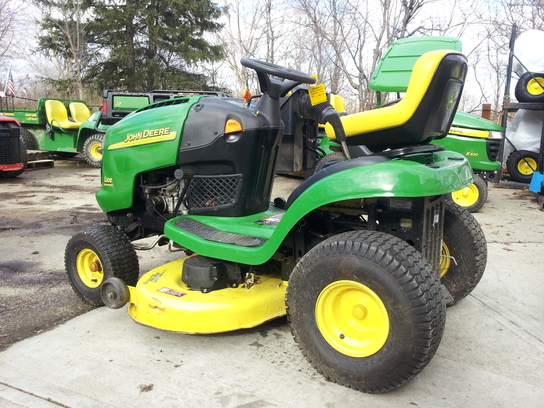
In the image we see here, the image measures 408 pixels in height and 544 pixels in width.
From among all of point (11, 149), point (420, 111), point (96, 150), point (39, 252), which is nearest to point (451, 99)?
point (420, 111)

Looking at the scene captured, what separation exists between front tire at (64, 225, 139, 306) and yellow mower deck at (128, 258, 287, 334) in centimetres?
48

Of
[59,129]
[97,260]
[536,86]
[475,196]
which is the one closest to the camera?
[97,260]

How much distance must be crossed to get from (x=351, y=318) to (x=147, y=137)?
1.81 m

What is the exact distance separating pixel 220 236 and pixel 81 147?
10526 mm

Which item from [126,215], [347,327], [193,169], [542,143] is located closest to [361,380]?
[347,327]

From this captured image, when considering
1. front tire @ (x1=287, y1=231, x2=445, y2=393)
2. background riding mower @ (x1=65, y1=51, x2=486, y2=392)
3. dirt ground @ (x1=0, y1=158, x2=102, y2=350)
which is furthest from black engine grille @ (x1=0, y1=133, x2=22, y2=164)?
front tire @ (x1=287, y1=231, x2=445, y2=393)

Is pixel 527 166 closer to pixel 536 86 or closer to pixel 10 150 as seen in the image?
pixel 536 86

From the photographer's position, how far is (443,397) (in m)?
2.20

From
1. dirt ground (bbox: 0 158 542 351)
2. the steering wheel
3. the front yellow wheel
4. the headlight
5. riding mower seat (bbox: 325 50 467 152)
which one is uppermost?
the steering wheel

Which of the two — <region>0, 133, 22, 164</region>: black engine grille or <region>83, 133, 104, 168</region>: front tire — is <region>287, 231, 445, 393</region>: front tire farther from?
<region>83, 133, 104, 168</region>: front tire

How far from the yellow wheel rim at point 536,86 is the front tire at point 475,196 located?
2.00 m

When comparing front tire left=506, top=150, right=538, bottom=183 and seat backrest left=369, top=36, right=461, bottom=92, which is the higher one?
seat backrest left=369, top=36, right=461, bottom=92

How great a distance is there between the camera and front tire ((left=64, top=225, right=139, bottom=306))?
10.8 ft

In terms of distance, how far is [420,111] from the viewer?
224 cm
